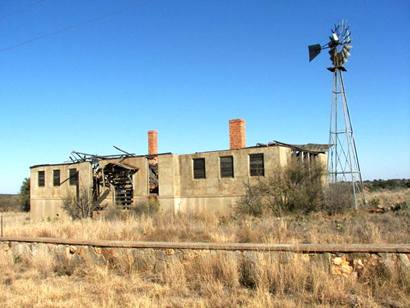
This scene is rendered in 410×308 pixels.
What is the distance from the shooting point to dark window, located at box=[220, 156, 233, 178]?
88.0ft

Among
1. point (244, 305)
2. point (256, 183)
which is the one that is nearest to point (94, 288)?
point (244, 305)

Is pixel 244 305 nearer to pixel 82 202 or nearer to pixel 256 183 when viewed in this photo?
pixel 256 183

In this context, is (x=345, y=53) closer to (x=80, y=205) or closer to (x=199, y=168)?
(x=199, y=168)

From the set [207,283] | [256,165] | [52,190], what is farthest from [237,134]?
[207,283]

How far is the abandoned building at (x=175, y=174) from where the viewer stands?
26.1m

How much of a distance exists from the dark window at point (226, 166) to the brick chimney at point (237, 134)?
29.3 inches

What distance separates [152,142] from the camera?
31.6 m

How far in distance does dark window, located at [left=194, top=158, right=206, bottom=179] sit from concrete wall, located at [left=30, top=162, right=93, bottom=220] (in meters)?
8.50

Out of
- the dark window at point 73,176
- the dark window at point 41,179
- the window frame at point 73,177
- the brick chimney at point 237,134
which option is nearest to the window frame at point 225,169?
the brick chimney at point 237,134

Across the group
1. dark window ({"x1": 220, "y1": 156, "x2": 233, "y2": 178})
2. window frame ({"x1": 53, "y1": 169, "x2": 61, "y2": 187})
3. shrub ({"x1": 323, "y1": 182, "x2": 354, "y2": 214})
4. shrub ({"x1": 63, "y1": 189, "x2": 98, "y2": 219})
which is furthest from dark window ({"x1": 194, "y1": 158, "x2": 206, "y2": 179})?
window frame ({"x1": 53, "y1": 169, "x2": 61, "y2": 187})

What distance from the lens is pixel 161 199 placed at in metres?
29.1

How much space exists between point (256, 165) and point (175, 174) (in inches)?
224

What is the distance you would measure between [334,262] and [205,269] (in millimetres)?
2252

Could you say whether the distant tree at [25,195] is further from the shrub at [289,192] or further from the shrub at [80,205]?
the shrub at [289,192]
